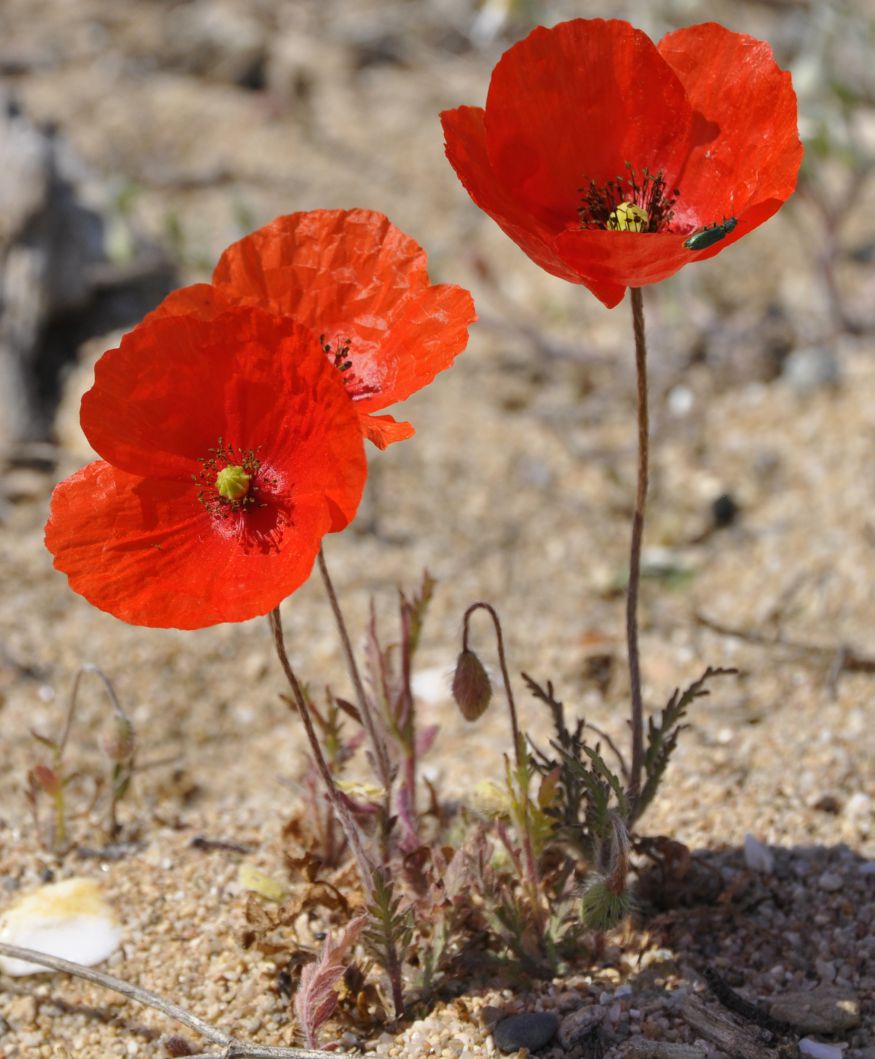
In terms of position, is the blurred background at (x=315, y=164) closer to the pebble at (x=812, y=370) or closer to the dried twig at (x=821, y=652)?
the pebble at (x=812, y=370)

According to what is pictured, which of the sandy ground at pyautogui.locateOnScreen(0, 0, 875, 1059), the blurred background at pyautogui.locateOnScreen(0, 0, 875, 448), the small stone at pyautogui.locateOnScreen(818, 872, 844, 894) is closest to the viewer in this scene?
the sandy ground at pyautogui.locateOnScreen(0, 0, 875, 1059)

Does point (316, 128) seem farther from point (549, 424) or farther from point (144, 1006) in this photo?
point (144, 1006)

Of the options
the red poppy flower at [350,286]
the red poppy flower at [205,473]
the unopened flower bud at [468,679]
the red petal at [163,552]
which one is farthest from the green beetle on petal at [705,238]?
the unopened flower bud at [468,679]

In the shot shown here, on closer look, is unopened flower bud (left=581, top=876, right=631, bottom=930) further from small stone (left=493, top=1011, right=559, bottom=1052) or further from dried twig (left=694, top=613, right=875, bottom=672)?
dried twig (left=694, top=613, right=875, bottom=672)

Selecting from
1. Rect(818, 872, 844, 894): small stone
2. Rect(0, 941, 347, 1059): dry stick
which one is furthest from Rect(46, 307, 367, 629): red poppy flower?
Rect(818, 872, 844, 894): small stone

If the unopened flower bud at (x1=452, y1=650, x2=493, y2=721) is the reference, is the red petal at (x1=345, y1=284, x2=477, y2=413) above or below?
above

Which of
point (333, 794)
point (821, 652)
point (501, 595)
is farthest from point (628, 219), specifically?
point (501, 595)
